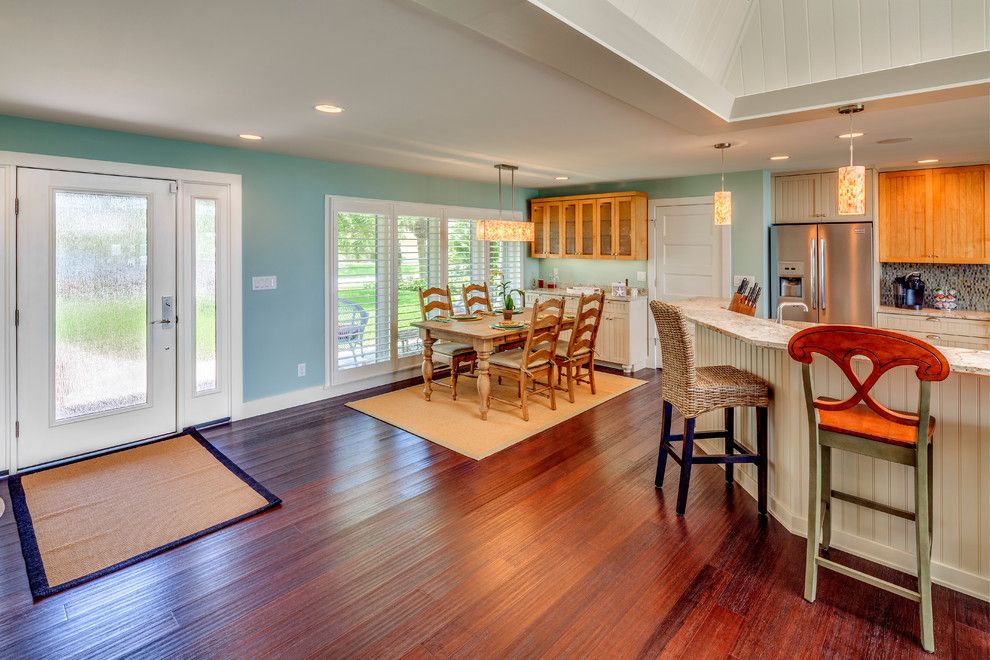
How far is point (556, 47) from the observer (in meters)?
2.07

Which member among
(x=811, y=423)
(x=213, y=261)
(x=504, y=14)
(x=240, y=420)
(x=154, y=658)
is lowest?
(x=154, y=658)

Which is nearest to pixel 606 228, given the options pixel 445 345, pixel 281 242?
pixel 445 345

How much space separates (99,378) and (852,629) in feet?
15.4

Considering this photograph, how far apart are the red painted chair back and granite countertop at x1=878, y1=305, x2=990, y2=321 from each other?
407cm

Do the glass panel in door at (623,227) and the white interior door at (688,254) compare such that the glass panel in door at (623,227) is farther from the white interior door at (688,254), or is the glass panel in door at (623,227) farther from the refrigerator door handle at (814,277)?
the refrigerator door handle at (814,277)

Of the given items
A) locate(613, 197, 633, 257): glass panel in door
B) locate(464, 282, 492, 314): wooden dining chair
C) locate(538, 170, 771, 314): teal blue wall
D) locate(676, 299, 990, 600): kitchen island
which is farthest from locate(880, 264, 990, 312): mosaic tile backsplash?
locate(464, 282, 492, 314): wooden dining chair

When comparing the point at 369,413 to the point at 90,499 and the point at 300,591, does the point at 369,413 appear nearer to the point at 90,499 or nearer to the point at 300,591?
the point at 90,499

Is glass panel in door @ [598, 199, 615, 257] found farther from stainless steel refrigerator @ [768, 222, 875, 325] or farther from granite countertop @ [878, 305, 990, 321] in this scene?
granite countertop @ [878, 305, 990, 321]

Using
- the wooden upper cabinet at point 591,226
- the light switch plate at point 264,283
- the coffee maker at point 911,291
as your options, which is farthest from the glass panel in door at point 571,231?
the light switch plate at point 264,283

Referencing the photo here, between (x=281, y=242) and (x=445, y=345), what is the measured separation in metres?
1.81

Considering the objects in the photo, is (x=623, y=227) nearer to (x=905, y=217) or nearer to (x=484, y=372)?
(x=905, y=217)

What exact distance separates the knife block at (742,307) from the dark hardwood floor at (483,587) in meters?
1.10

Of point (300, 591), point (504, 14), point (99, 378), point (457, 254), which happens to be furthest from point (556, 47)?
point (457, 254)

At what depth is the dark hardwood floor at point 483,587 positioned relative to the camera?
6.49ft
